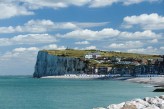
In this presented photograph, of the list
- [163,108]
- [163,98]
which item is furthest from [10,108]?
[163,108]

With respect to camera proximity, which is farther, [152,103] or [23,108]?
[23,108]

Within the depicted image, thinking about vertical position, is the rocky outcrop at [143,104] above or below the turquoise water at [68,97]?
above

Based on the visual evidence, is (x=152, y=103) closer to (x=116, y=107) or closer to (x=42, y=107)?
(x=116, y=107)

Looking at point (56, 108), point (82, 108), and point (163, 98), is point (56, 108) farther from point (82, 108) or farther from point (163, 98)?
point (163, 98)

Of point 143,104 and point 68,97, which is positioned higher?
point 143,104

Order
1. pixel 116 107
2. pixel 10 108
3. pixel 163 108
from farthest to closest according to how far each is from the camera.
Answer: pixel 10 108 → pixel 116 107 → pixel 163 108

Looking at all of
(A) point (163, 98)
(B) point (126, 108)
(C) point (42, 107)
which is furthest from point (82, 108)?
(B) point (126, 108)

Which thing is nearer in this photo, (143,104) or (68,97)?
(143,104)

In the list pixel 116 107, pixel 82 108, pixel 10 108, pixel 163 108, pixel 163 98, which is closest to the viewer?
pixel 163 108

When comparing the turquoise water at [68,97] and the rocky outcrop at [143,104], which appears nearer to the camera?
the rocky outcrop at [143,104]

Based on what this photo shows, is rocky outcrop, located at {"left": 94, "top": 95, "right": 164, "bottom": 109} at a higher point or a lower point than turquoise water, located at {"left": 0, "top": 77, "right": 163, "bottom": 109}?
higher

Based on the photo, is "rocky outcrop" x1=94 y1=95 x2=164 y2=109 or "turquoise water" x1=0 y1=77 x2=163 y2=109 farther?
"turquoise water" x1=0 y1=77 x2=163 y2=109

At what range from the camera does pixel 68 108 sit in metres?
51.2

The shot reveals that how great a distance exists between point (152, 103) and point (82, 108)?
64.6ft
